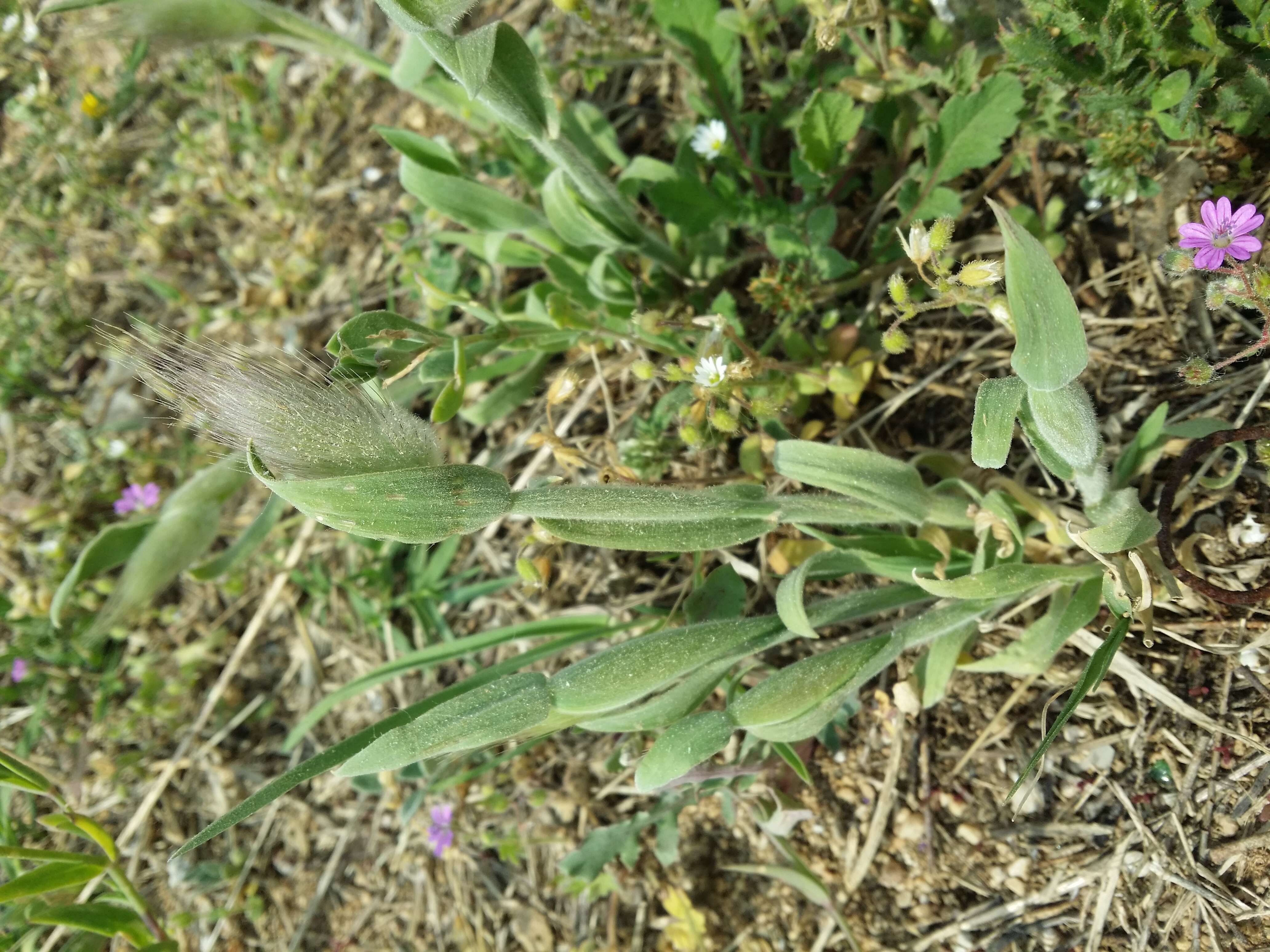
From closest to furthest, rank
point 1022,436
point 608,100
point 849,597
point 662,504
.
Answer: point 662,504, point 849,597, point 1022,436, point 608,100

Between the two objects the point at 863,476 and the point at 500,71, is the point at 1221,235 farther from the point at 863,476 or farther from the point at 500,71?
the point at 500,71

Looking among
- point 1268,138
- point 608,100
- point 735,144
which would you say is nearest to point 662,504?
point 735,144

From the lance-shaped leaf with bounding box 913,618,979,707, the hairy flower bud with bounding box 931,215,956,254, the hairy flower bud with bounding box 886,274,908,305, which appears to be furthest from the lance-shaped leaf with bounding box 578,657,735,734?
the hairy flower bud with bounding box 931,215,956,254

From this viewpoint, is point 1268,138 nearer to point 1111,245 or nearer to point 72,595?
point 1111,245

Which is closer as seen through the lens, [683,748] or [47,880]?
[683,748]

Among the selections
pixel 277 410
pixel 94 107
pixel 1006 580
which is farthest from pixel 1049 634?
pixel 94 107

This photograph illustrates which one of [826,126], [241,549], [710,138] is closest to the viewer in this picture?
[826,126]

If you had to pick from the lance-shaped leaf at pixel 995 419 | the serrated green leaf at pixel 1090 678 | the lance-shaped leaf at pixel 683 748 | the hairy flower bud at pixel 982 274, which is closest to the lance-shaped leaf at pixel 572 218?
the hairy flower bud at pixel 982 274

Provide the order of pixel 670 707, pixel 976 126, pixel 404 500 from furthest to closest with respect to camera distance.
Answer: pixel 976 126
pixel 670 707
pixel 404 500
